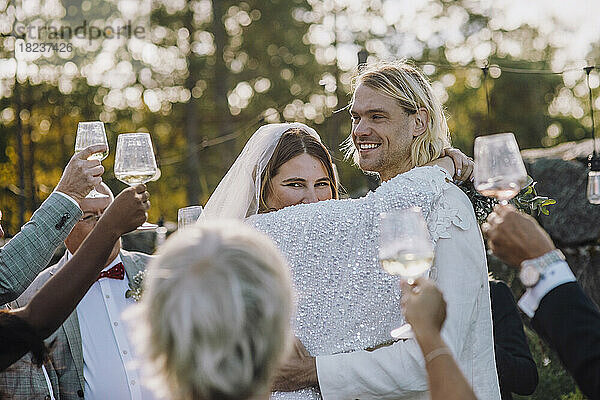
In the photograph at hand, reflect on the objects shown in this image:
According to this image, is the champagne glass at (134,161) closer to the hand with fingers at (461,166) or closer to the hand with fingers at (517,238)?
the hand with fingers at (461,166)

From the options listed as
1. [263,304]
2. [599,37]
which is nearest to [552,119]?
[599,37]

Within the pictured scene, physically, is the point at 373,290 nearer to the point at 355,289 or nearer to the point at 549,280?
the point at 355,289

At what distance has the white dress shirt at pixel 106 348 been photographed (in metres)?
4.55

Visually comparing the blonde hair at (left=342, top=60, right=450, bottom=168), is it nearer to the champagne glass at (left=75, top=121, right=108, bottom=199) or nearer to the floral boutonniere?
the champagne glass at (left=75, top=121, right=108, bottom=199)

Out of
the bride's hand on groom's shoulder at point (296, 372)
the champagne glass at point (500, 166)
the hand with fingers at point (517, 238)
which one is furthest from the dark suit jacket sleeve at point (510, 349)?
the hand with fingers at point (517, 238)

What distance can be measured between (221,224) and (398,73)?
1757 millimetres

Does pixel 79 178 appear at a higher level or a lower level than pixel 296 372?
higher

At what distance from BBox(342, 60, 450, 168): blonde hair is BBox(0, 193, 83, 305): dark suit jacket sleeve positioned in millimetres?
1399

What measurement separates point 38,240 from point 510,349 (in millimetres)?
2376

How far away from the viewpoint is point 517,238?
2.34 m

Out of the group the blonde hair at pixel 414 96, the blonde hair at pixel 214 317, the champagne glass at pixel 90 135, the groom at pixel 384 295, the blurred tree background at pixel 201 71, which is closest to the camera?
the blonde hair at pixel 214 317

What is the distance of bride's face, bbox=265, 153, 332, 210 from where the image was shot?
3.90 metres

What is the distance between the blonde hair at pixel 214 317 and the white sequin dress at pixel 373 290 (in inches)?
42.9

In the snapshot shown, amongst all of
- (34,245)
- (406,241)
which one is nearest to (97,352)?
(34,245)
